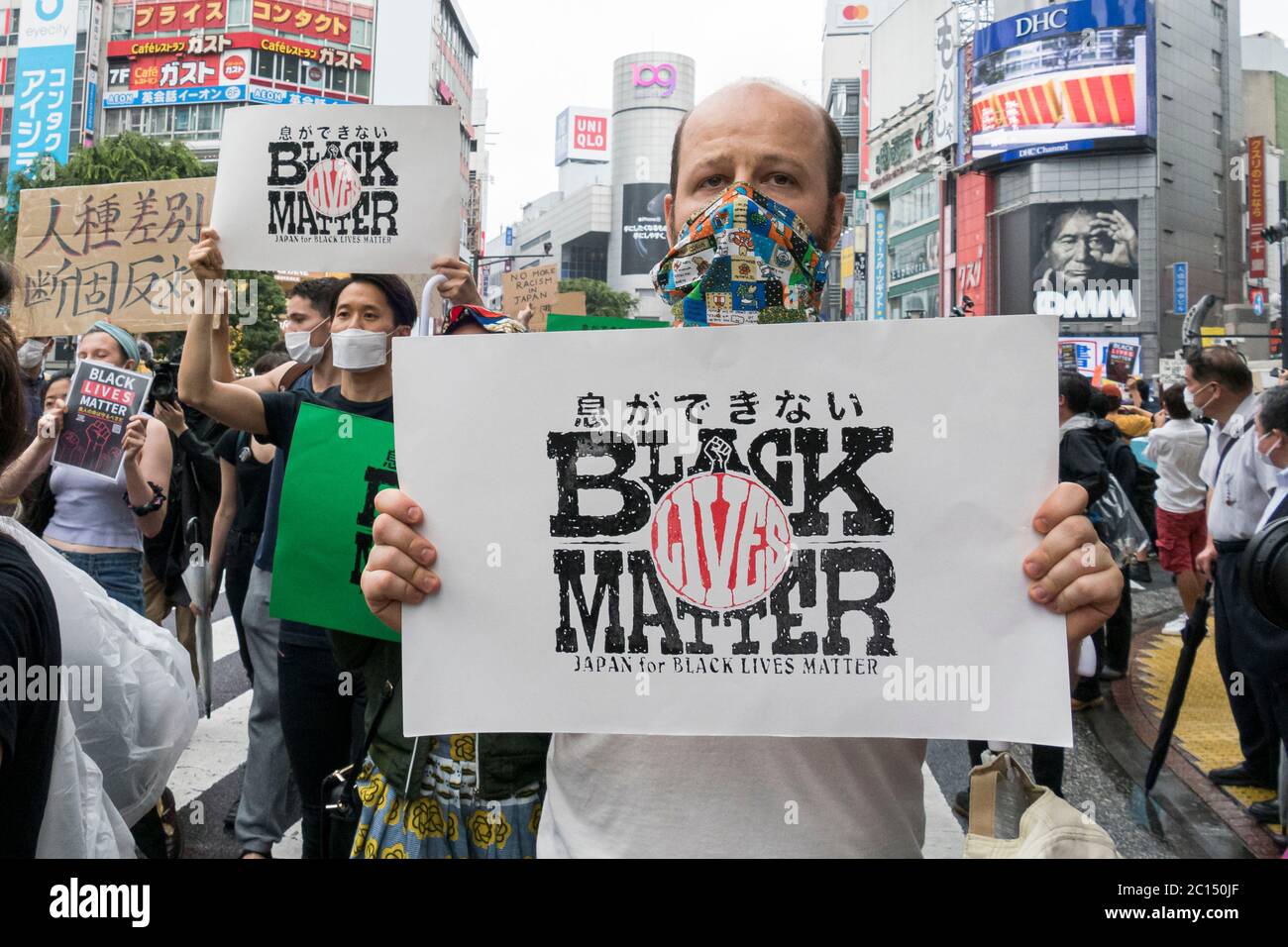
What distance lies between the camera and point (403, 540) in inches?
59.6

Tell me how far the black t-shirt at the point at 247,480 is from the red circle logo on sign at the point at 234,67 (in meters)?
67.4

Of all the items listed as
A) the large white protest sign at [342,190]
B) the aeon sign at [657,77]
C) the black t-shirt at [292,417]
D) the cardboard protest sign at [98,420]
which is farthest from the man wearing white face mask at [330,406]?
the aeon sign at [657,77]

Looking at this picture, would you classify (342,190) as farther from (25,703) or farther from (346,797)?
(25,703)

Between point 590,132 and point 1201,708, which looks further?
point 590,132

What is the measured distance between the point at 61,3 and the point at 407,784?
5779 cm

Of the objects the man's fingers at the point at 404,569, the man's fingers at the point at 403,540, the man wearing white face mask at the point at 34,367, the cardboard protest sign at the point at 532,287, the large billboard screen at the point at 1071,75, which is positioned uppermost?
the large billboard screen at the point at 1071,75

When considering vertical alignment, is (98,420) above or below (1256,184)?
below

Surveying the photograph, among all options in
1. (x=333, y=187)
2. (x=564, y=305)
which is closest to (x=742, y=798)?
(x=333, y=187)

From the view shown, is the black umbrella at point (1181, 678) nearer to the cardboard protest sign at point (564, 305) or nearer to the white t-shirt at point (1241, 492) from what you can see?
the white t-shirt at point (1241, 492)

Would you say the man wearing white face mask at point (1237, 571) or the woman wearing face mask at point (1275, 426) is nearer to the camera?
the woman wearing face mask at point (1275, 426)

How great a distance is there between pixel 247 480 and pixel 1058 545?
3.95m

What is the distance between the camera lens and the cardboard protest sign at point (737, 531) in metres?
1.42

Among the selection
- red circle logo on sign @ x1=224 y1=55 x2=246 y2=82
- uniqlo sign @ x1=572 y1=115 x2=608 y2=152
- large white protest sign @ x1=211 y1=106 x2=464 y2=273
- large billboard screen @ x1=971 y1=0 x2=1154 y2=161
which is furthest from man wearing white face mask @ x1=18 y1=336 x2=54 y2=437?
uniqlo sign @ x1=572 y1=115 x2=608 y2=152

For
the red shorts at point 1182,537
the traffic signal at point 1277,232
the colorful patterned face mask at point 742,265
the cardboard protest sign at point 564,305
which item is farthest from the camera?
the traffic signal at point 1277,232
